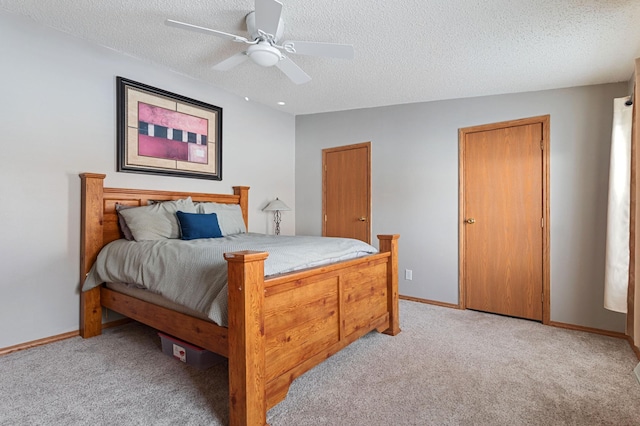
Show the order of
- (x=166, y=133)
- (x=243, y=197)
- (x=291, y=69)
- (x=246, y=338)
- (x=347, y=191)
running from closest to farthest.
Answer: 1. (x=246, y=338)
2. (x=291, y=69)
3. (x=166, y=133)
4. (x=243, y=197)
5. (x=347, y=191)

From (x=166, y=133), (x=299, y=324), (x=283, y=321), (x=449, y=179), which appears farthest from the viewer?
(x=449, y=179)

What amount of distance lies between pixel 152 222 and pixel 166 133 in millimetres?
1055

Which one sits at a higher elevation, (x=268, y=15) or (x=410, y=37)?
(x=410, y=37)

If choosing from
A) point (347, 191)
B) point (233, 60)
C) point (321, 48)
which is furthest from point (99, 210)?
point (347, 191)

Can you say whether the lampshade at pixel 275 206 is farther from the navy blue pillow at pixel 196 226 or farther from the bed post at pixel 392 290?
the bed post at pixel 392 290

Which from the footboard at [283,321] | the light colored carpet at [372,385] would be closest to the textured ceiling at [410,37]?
the footboard at [283,321]

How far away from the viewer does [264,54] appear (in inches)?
88.0

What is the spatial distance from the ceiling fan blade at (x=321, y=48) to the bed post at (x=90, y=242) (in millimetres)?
1940

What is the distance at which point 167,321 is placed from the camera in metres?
2.04

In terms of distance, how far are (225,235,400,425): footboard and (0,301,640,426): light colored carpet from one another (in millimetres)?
187

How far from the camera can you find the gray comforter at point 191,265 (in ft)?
5.59

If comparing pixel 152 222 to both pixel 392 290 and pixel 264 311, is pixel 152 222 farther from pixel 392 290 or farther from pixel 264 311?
pixel 392 290

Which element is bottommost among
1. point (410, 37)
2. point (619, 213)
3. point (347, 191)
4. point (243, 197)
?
point (619, 213)

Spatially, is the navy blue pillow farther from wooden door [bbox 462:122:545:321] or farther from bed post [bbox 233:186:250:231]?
wooden door [bbox 462:122:545:321]
